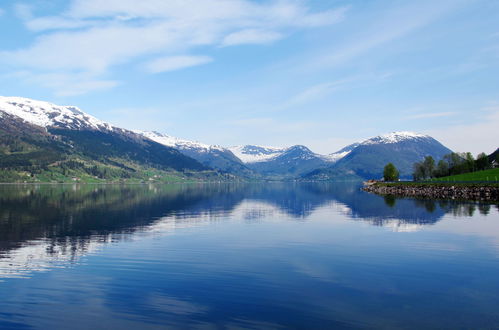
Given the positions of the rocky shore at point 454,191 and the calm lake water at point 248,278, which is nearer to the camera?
the calm lake water at point 248,278

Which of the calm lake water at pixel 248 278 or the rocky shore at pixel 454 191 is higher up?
the rocky shore at pixel 454 191

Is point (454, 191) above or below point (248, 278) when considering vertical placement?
above

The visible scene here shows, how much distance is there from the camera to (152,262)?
36.6 meters

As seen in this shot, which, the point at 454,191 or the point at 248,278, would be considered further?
the point at 454,191

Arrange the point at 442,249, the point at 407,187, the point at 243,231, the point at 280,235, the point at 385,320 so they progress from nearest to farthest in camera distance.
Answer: the point at 385,320
the point at 442,249
the point at 280,235
the point at 243,231
the point at 407,187

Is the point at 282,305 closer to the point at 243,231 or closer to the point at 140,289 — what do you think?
the point at 140,289

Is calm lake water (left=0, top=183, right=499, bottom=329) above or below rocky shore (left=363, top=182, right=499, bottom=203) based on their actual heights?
below

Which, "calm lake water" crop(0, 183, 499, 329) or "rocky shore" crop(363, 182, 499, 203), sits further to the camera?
"rocky shore" crop(363, 182, 499, 203)

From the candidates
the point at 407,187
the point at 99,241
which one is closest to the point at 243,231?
the point at 99,241

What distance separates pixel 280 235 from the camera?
55.1m

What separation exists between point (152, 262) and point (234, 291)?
12688 millimetres

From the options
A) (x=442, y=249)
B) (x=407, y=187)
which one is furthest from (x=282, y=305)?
(x=407, y=187)

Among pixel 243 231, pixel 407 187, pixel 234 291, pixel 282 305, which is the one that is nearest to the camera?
pixel 282 305

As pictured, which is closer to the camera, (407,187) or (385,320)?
(385,320)
